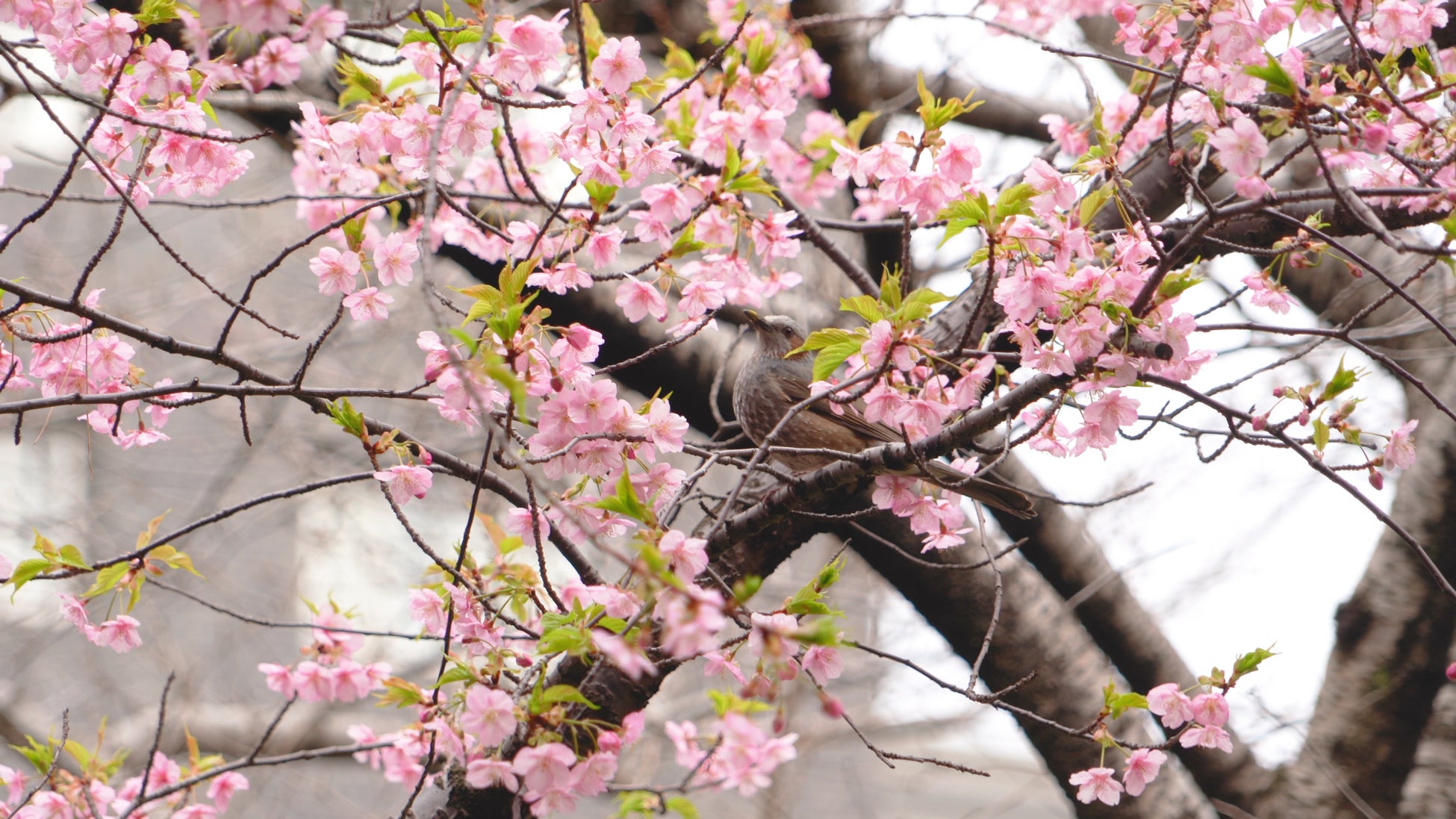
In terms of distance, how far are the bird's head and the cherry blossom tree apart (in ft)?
0.83

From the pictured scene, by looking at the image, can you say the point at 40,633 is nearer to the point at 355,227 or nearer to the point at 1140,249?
the point at 355,227

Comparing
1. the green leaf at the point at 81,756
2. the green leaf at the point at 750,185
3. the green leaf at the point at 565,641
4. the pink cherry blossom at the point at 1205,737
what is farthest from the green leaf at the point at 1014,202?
the green leaf at the point at 81,756

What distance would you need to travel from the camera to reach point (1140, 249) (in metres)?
2.13

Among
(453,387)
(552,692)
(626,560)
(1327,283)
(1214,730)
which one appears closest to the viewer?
(626,560)

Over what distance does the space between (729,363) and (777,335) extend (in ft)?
1.06

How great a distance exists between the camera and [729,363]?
162 inches

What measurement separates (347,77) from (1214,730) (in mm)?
2487

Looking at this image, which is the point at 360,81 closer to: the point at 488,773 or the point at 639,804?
the point at 488,773

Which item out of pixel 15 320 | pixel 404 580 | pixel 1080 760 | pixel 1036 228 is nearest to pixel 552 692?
pixel 1036 228

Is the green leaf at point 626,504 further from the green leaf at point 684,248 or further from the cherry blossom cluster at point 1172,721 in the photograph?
the cherry blossom cluster at point 1172,721

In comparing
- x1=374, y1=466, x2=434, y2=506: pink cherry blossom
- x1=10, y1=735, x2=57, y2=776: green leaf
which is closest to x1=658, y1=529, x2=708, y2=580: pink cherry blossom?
x1=374, y1=466, x2=434, y2=506: pink cherry blossom

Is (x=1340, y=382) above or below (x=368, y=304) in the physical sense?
above

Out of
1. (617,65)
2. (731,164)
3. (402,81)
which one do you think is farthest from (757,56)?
(402,81)

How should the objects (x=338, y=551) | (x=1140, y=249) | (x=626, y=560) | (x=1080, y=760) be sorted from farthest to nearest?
(x=338, y=551)
(x=1080, y=760)
(x=1140, y=249)
(x=626, y=560)
